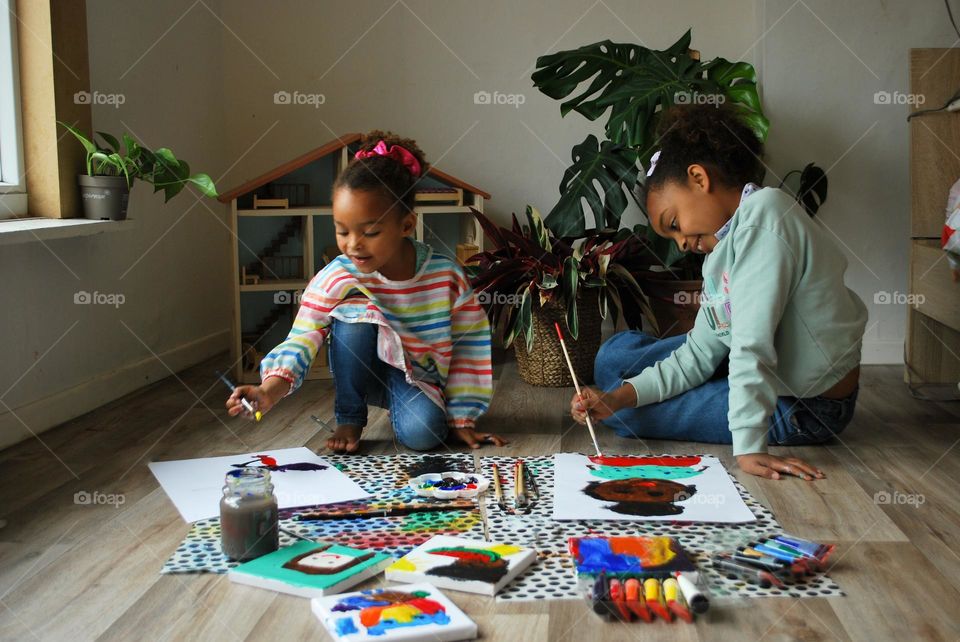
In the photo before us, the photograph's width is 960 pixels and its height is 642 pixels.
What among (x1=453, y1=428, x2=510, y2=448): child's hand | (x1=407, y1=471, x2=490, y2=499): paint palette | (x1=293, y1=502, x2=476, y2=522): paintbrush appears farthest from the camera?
(x1=453, y1=428, x2=510, y2=448): child's hand

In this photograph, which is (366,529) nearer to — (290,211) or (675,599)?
(675,599)

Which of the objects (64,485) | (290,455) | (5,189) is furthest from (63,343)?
(290,455)

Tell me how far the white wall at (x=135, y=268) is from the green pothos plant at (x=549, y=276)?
965 millimetres

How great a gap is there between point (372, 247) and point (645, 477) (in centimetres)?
72

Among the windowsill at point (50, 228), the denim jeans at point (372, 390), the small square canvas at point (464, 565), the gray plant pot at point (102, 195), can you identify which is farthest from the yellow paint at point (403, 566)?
the gray plant pot at point (102, 195)

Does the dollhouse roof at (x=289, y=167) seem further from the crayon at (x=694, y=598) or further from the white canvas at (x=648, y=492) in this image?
the crayon at (x=694, y=598)

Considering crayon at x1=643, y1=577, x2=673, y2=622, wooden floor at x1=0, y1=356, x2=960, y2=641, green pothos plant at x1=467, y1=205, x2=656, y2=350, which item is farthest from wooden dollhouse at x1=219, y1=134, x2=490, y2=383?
crayon at x1=643, y1=577, x2=673, y2=622

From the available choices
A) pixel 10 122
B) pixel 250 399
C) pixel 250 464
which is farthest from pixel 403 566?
pixel 10 122

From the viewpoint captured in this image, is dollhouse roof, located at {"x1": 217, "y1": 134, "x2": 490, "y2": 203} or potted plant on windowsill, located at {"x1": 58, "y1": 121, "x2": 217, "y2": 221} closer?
potted plant on windowsill, located at {"x1": 58, "y1": 121, "x2": 217, "y2": 221}

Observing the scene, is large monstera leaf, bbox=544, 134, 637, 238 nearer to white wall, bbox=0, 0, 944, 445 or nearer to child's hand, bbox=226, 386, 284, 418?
white wall, bbox=0, 0, 944, 445

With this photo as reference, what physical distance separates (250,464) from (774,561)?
1007mm

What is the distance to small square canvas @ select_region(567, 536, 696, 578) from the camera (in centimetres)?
135

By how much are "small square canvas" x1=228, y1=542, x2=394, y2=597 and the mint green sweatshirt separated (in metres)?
0.84

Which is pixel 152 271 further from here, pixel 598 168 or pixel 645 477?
pixel 645 477
